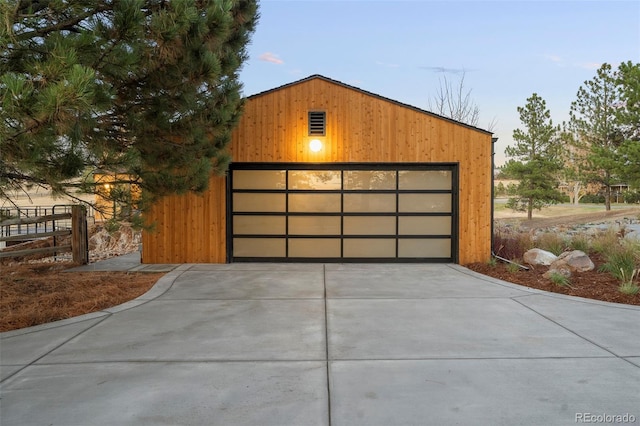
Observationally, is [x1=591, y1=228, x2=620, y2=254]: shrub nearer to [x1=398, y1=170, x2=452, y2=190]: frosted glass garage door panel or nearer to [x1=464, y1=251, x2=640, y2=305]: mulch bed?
[x1=464, y1=251, x2=640, y2=305]: mulch bed

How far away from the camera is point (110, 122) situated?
6.08m

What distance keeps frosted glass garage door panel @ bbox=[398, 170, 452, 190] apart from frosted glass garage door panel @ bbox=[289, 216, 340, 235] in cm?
177

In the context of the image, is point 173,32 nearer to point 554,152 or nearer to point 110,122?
point 110,122

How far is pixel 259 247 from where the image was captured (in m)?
9.55

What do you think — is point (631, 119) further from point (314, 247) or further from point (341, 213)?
point (314, 247)

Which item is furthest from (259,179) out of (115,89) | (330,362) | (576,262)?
(576,262)

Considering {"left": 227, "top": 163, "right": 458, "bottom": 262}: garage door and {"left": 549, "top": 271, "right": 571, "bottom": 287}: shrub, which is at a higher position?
{"left": 227, "top": 163, "right": 458, "bottom": 262}: garage door

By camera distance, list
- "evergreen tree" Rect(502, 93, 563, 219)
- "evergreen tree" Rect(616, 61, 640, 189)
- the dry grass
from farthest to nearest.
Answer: "evergreen tree" Rect(502, 93, 563, 219)
"evergreen tree" Rect(616, 61, 640, 189)
the dry grass

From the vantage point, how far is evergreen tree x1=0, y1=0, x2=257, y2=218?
3658 mm

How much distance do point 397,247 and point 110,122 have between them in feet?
20.5

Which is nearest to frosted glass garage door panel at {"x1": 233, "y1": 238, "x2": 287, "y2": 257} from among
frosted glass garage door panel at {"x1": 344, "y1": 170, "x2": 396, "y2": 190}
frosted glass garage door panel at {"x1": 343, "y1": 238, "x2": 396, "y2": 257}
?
frosted glass garage door panel at {"x1": 343, "y1": 238, "x2": 396, "y2": 257}

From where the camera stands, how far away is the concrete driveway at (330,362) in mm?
2871

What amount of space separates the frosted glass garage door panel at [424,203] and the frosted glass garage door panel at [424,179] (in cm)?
20

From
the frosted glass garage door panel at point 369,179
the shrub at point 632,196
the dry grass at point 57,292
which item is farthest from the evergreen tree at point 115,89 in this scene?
the shrub at point 632,196
